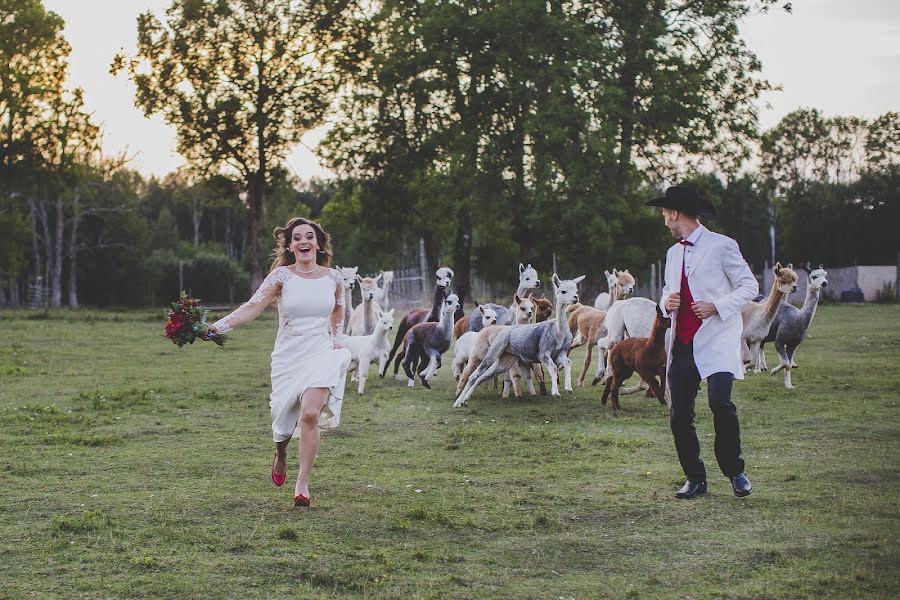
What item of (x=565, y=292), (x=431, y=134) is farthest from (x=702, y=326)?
(x=431, y=134)

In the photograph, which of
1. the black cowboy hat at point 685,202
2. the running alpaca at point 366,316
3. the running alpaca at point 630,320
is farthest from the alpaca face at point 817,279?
the black cowboy hat at point 685,202

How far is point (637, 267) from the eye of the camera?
36438 mm

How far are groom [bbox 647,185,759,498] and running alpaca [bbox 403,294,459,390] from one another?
7900 millimetres

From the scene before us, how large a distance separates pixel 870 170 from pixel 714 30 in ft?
132

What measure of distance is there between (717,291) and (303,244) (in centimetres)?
290

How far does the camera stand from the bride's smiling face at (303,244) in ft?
26.1

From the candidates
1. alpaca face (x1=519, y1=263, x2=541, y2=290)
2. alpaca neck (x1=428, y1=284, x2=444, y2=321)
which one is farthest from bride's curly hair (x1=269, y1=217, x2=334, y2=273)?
alpaca face (x1=519, y1=263, x2=541, y2=290)

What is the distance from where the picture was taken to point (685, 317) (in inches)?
303

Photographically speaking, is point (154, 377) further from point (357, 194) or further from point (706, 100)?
point (357, 194)

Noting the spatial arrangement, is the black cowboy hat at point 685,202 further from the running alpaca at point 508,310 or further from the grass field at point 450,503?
the running alpaca at point 508,310

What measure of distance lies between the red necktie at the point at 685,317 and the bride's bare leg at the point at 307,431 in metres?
2.53

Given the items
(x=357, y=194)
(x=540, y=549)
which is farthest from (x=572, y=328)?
(x=357, y=194)

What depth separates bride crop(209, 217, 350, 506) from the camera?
7.73m

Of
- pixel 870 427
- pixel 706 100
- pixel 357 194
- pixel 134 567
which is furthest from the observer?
pixel 357 194
